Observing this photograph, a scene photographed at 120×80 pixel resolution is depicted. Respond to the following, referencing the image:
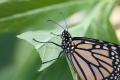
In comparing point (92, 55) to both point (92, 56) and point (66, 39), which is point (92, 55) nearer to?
point (92, 56)

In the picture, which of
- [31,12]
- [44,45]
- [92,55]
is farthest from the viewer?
[31,12]

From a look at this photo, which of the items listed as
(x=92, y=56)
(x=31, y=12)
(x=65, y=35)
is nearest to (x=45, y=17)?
(x=31, y=12)

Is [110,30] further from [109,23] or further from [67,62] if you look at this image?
[67,62]

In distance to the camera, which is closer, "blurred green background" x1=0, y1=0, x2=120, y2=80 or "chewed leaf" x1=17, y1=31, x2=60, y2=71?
"chewed leaf" x1=17, y1=31, x2=60, y2=71

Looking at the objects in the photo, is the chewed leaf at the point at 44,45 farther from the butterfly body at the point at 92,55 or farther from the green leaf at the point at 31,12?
the green leaf at the point at 31,12

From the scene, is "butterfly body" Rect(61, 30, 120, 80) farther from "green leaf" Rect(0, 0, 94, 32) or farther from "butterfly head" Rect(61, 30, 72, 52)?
"green leaf" Rect(0, 0, 94, 32)

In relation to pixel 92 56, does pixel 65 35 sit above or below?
above

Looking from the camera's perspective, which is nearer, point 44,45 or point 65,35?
point 44,45

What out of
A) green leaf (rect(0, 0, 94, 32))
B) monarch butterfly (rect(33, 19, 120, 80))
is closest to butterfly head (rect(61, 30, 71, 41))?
monarch butterfly (rect(33, 19, 120, 80))

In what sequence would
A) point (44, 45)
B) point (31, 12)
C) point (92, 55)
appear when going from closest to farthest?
1. point (44, 45)
2. point (92, 55)
3. point (31, 12)
